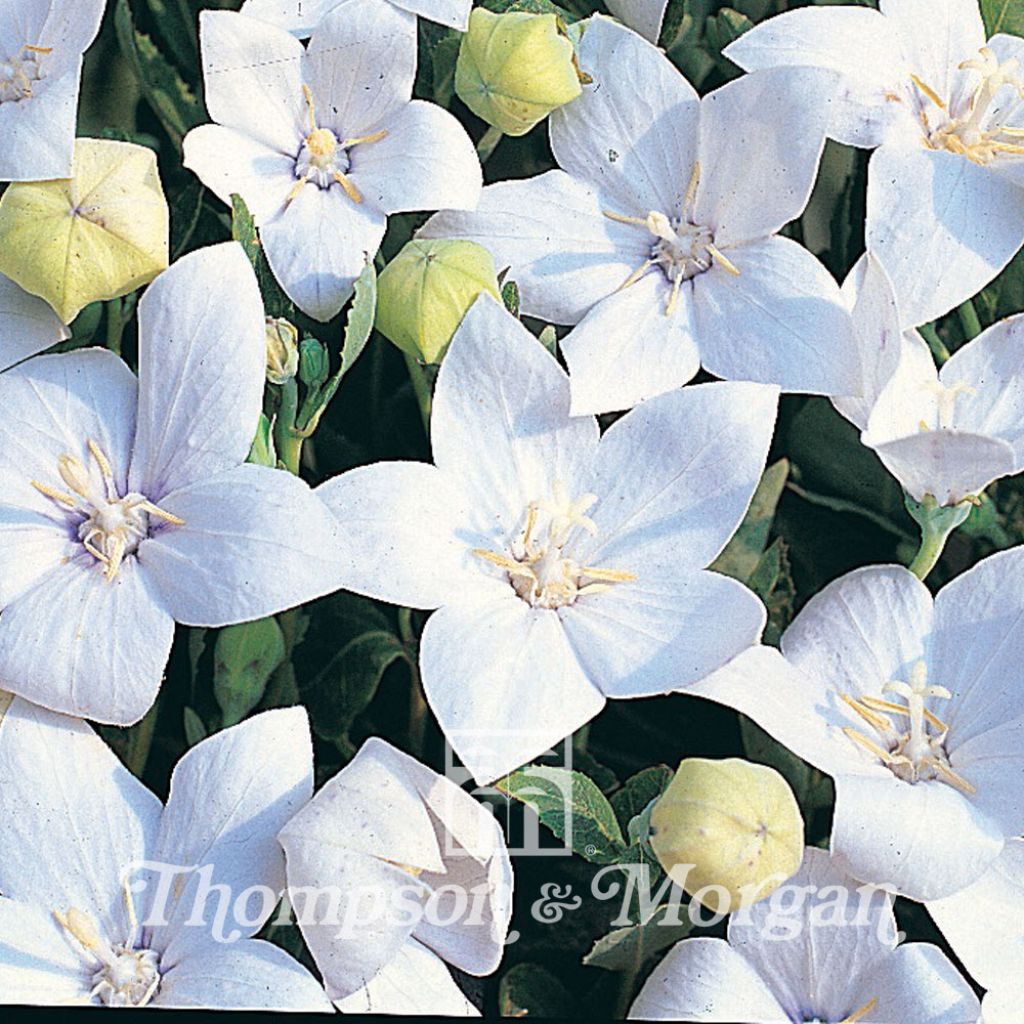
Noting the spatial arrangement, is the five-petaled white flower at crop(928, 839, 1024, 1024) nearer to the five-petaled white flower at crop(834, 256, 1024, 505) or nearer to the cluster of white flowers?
the cluster of white flowers

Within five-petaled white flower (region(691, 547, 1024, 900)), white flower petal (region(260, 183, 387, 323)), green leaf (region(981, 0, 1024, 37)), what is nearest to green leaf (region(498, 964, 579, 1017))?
five-petaled white flower (region(691, 547, 1024, 900))

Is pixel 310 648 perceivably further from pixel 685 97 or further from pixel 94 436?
pixel 685 97

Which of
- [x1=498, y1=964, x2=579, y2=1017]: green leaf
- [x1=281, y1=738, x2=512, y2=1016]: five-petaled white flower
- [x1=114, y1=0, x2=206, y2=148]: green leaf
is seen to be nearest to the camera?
[x1=281, y1=738, x2=512, y2=1016]: five-petaled white flower

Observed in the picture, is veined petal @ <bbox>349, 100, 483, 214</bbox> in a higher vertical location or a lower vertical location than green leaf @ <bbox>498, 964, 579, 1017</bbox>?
higher

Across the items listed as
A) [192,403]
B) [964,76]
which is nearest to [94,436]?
[192,403]

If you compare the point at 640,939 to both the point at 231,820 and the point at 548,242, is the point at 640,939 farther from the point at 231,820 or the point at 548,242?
the point at 548,242

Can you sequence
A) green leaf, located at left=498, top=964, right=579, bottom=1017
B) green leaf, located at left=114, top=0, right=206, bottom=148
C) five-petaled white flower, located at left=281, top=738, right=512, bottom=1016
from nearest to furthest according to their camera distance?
five-petaled white flower, located at left=281, top=738, right=512, bottom=1016, green leaf, located at left=498, top=964, right=579, bottom=1017, green leaf, located at left=114, top=0, right=206, bottom=148

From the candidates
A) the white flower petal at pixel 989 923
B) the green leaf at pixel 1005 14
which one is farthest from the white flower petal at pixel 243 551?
the green leaf at pixel 1005 14

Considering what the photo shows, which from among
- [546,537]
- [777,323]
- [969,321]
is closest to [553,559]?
[546,537]
